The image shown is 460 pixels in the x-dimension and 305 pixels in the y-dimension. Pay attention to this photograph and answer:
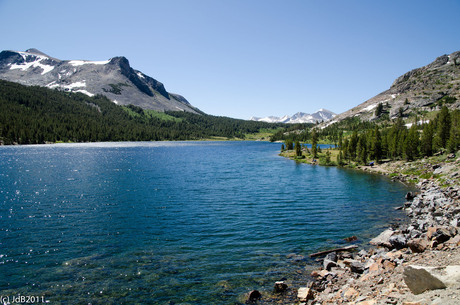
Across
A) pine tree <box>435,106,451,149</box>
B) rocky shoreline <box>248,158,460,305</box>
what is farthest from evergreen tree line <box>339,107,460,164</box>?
rocky shoreline <box>248,158,460,305</box>

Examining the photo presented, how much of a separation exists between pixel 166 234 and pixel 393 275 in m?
22.5

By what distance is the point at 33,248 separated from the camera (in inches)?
1013

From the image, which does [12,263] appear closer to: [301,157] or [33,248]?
[33,248]

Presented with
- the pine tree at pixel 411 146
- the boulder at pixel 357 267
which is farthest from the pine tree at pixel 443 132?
the boulder at pixel 357 267

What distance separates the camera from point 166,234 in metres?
30.1

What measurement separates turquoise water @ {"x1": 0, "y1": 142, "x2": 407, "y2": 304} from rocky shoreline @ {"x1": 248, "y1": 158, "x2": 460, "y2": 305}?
2.78 metres

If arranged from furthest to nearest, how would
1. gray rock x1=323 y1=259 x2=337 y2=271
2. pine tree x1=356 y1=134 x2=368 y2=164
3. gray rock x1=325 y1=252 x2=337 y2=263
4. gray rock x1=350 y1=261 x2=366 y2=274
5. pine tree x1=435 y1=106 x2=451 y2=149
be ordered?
pine tree x1=356 y1=134 x2=368 y2=164 < pine tree x1=435 y1=106 x2=451 y2=149 < gray rock x1=325 y1=252 x2=337 y2=263 < gray rock x1=323 y1=259 x2=337 y2=271 < gray rock x1=350 y1=261 x2=366 y2=274

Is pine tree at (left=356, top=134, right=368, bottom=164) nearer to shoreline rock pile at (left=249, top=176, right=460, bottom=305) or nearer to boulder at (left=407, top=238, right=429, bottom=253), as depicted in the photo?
shoreline rock pile at (left=249, top=176, right=460, bottom=305)

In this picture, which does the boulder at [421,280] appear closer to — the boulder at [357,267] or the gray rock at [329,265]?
the boulder at [357,267]

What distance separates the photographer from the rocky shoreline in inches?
494

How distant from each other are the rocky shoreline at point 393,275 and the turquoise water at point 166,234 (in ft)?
9.12

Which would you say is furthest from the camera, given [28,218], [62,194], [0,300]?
[62,194]

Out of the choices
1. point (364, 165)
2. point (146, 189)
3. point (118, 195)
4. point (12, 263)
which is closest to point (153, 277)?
point (12, 263)

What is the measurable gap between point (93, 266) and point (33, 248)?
27.7ft
